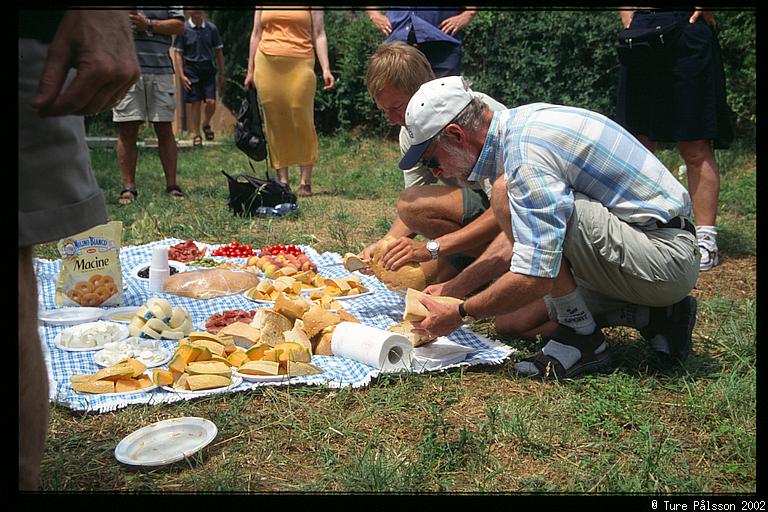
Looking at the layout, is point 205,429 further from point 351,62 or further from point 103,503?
point 351,62

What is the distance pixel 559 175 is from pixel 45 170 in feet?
5.58

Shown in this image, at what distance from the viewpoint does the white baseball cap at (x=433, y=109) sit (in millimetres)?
2633

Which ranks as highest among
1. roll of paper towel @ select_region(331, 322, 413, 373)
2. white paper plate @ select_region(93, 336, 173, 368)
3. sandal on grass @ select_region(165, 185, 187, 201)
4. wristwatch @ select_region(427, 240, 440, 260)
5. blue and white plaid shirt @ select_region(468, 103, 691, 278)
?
blue and white plaid shirt @ select_region(468, 103, 691, 278)

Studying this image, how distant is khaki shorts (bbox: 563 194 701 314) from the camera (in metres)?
2.62

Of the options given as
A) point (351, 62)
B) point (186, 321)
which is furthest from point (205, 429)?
point (351, 62)

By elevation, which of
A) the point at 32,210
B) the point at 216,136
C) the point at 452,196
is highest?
the point at 32,210

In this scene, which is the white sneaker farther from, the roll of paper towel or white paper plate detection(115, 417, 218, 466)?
white paper plate detection(115, 417, 218, 466)

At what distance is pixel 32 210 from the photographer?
138cm

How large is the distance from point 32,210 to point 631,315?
2.32 m

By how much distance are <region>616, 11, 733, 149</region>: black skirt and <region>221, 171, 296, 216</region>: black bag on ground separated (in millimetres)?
2927

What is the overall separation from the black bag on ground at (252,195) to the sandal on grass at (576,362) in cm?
347

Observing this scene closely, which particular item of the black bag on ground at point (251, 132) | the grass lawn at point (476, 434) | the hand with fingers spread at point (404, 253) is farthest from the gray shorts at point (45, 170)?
the black bag on ground at point (251, 132)

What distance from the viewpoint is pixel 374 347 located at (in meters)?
2.86

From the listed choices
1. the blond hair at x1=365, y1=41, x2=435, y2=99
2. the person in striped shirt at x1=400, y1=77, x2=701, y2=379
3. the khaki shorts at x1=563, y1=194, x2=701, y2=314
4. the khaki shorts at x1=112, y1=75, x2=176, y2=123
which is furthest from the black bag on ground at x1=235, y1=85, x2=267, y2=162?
the khaki shorts at x1=563, y1=194, x2=701, y2=314
